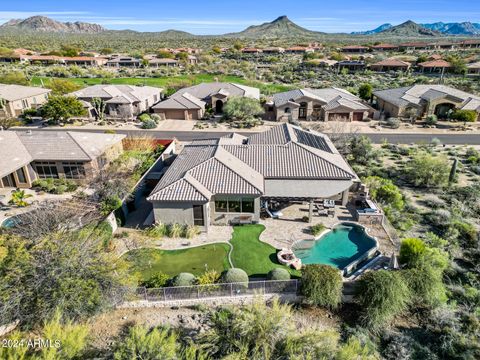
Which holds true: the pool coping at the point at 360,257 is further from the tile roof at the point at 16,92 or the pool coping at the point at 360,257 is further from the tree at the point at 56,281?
the tile roof at the point at 16,92

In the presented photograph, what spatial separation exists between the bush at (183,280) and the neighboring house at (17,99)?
183 feet

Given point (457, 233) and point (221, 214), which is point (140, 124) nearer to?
point (221, 214)

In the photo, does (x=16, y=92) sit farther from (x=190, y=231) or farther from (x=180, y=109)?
(x=190, y=231)

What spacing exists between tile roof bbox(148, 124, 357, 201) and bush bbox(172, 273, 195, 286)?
6281 mm

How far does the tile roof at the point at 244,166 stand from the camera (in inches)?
964

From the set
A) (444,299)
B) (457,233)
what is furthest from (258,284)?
(457,233)

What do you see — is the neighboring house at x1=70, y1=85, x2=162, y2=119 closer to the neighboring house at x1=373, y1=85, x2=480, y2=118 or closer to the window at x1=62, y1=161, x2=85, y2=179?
the window at x1=62, y1=161, x2=85, y2=179

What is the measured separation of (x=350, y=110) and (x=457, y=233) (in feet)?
119

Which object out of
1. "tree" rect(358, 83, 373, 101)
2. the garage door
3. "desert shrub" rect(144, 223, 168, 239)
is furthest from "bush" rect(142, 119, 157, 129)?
"tree" rect(358, 83, 373, 101)

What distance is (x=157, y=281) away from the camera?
18703mm

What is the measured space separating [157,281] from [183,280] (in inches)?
60.5

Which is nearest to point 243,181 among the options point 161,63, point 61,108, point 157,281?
point 157,281

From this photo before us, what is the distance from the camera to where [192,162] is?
2823 cm

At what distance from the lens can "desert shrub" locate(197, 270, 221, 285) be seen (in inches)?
736
